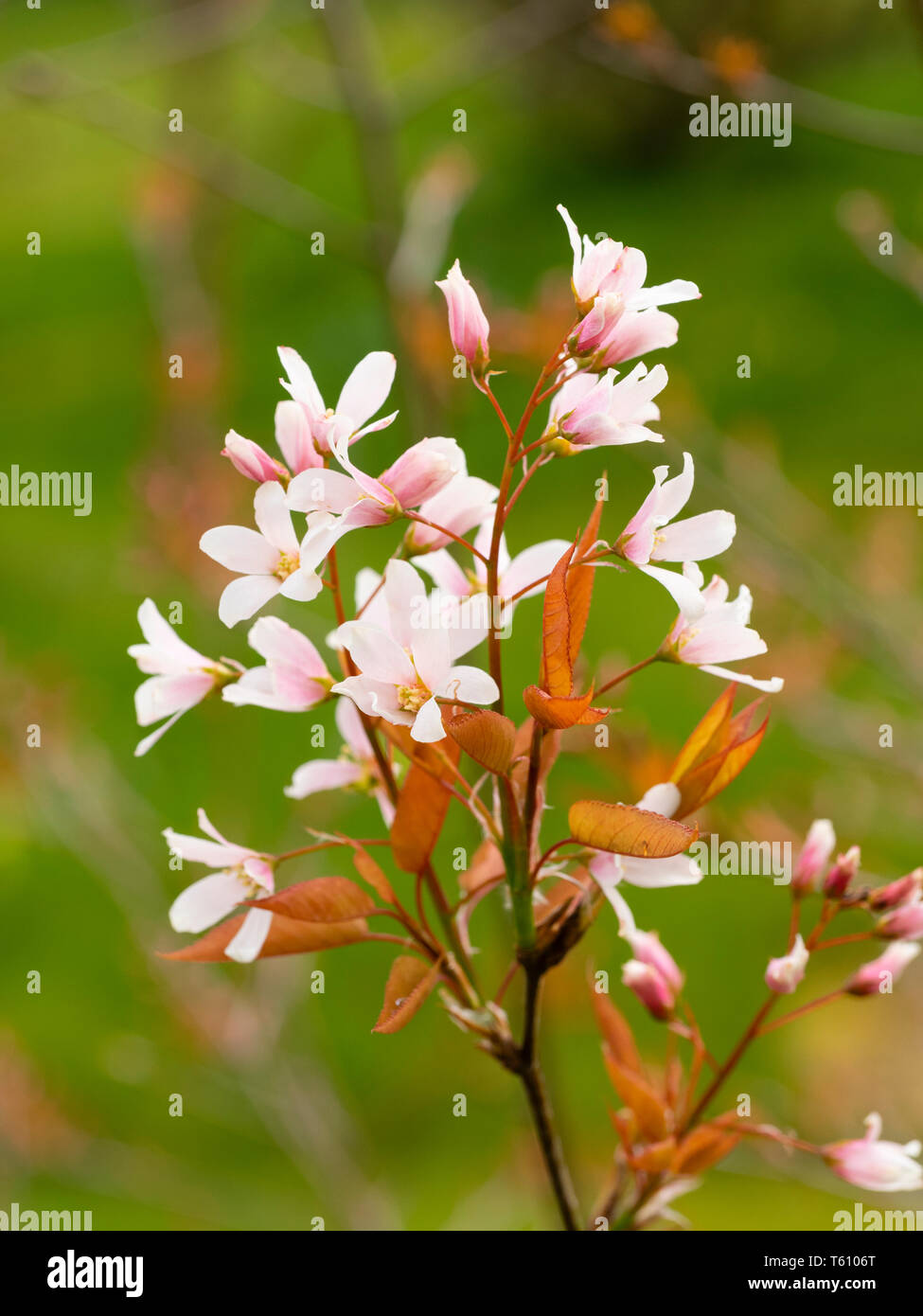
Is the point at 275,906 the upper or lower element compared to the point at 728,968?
upper

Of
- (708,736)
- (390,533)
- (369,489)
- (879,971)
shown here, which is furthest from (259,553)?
(390,533)

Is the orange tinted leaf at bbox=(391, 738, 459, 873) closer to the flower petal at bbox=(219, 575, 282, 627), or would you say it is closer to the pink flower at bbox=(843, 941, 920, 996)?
the flower petal at bbox=(219, 575, 282, 627)

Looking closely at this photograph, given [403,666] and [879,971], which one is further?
[879,971]

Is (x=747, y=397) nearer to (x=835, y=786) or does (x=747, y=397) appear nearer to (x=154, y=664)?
(x=835, y=786)

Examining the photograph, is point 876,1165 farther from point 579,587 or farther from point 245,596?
point 245,596

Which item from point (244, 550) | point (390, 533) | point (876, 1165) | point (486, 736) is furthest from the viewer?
point (390, 533)

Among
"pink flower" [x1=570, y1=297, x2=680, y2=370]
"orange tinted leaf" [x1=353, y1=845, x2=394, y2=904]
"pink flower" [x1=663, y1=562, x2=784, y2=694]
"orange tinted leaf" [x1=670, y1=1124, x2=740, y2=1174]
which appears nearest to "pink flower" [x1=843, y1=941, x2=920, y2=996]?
"orange tinted leaf" [x1=670, y1=1124, x2=740, y2=1174]
